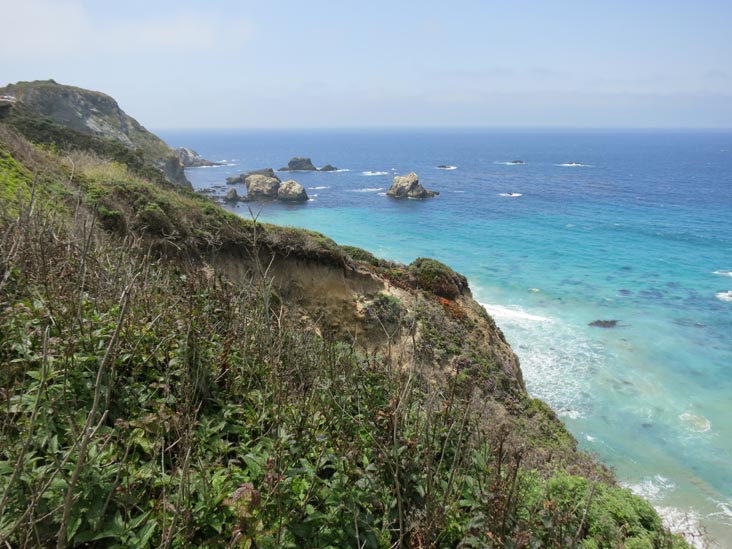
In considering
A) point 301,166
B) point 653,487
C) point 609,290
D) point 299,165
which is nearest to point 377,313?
point 653,487

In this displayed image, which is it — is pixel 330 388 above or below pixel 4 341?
below

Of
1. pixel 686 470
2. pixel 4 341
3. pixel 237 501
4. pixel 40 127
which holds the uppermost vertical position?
pixel 40 127

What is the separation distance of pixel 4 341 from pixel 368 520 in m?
3.46

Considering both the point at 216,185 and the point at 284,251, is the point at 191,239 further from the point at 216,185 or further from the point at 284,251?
the point at 216,185

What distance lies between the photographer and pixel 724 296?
121ft

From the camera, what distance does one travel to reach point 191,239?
16.0 m

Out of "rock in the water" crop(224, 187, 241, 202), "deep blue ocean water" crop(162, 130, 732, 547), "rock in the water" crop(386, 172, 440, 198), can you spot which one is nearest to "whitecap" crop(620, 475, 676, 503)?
"deep blue ocean water" crop(162, 130, 732, 547)

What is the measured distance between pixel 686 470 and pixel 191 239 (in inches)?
878

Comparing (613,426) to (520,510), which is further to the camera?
(613,426)

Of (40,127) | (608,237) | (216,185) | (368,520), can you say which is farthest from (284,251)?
(216,185)

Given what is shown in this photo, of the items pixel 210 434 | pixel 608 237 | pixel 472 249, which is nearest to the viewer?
pixel 210 434

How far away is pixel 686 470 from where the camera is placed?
62.0 ft

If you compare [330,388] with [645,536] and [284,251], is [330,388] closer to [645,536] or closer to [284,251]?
[645,536]

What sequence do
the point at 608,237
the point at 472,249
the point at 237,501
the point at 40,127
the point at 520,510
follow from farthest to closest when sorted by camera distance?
the point at 608,237 → the point at 472,249 → the point at 40,127 → the point at 520,510 → the point at 237,501
